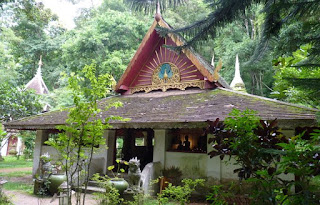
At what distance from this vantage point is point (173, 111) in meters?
7.52

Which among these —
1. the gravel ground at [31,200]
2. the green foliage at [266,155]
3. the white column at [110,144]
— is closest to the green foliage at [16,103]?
the white column at [110,144]

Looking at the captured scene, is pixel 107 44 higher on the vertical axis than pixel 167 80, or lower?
higher

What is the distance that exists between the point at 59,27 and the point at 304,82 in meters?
30.9

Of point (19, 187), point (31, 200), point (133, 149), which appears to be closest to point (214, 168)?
point (133, 149)

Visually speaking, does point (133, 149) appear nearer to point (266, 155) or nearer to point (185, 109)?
point (185, 109)

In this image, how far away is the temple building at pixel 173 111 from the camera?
669cm

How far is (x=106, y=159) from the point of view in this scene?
9.27 m

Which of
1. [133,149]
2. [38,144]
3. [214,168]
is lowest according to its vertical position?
[214,168]

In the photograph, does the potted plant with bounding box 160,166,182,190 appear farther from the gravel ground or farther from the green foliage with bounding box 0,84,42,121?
the green foliage with bounding box 0,84,42,121

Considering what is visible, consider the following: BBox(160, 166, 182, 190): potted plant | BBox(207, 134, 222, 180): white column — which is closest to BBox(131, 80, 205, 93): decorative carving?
BBox(207, 134, 222, 180): white column

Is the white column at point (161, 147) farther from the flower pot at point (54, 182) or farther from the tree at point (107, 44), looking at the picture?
the tree at point (107, 44)

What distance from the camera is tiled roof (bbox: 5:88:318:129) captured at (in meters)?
6.37

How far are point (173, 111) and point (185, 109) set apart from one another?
36 cm

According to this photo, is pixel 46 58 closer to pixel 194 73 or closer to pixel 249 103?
pixel 194 73
